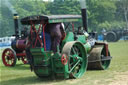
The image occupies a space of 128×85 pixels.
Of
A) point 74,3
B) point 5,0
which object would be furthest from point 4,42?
point 74,3

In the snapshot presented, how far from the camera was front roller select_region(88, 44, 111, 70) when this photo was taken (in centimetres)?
954

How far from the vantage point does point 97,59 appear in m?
9.54

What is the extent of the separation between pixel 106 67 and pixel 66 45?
8.48 feet

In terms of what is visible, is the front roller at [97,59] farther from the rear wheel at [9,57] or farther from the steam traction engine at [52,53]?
the rear wheel at [9,57]

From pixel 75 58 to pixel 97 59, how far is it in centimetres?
161

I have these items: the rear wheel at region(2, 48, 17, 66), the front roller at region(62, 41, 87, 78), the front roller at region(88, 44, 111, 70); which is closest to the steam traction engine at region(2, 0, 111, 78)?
the front roller at region(62, 41, 87, 78)

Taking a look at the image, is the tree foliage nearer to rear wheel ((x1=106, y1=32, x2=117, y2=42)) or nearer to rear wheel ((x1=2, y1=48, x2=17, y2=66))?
rear wheel ((x1=106, y1=32, x2=117, y2=42))

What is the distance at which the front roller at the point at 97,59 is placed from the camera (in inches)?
376

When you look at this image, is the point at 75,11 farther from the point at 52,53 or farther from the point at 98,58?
the point at 52,53

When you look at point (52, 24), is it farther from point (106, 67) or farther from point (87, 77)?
point (106, 67)

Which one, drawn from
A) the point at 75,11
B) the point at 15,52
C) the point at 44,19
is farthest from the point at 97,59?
the point at 75,11

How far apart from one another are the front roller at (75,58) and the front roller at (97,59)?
3.41 ft

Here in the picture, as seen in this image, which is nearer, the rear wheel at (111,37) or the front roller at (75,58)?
the front roller at (75,58)

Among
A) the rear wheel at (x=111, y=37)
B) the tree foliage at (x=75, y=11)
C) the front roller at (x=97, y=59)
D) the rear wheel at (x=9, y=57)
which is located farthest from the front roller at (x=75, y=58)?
the rear wheel at (x=111, y=37)
